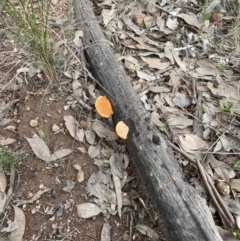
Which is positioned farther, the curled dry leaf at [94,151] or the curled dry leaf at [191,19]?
the curled dry leaf at [191,19]

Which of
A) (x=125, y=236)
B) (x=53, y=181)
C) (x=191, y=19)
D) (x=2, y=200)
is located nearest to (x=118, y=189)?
(x=125, y=236)

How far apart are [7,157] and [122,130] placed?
0.61 metres

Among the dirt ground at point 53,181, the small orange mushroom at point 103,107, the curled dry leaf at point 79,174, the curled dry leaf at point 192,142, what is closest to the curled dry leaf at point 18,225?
the dirt ground at point 53,181

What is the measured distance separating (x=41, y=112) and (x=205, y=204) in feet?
3.45

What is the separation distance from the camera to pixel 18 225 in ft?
6.09

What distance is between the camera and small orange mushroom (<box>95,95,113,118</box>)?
213cm

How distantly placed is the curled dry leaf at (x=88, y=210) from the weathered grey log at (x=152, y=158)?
0.29 metres

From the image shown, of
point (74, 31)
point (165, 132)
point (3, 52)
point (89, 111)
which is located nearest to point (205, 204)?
point (165, 132)

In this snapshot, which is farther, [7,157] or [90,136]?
[90,136]

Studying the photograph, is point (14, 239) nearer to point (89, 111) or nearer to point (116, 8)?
point (89, 111)

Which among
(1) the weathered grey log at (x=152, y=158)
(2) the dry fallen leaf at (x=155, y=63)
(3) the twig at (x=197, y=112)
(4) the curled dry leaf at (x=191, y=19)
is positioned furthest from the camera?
(4) the curled dry leaf at (x=191, y=19)

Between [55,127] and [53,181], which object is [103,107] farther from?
[53,181]

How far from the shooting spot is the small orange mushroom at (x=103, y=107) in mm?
2131

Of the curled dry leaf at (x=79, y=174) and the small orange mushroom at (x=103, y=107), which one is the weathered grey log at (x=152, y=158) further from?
the curled dry leaf at (x=79, y=174)
